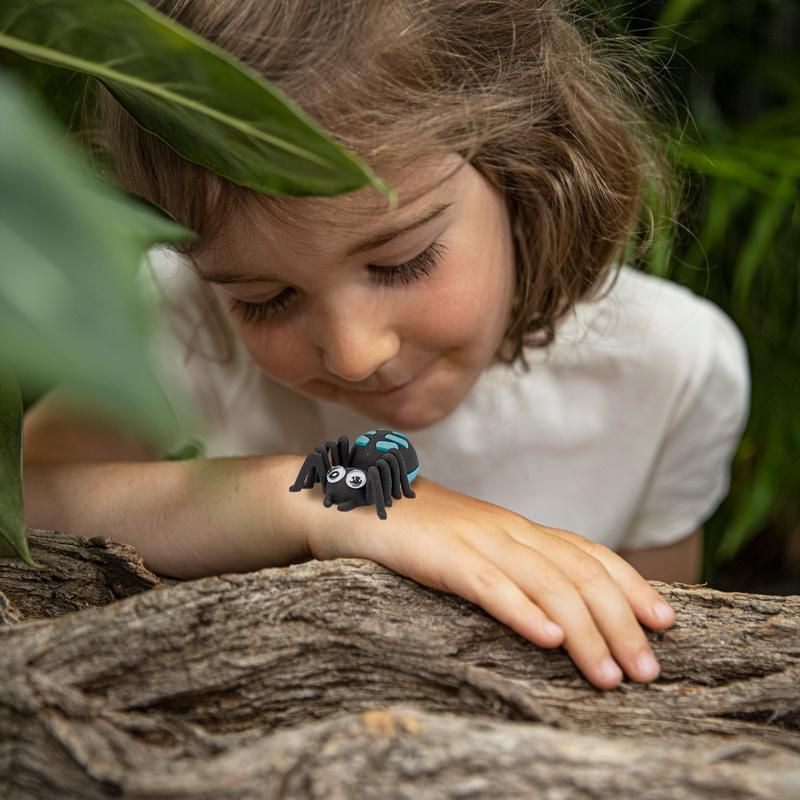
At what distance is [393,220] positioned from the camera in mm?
630

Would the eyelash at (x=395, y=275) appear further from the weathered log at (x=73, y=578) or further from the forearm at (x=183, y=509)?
the weathered log at (x=73, y=578)

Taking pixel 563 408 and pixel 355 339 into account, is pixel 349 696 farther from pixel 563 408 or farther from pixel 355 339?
pixel 563 408

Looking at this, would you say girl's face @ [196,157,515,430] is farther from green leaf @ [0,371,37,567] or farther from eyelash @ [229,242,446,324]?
green leaf @ [0,371,37,567]

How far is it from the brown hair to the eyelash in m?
0.07

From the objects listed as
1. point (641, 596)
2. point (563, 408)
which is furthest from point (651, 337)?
point (641, 596)

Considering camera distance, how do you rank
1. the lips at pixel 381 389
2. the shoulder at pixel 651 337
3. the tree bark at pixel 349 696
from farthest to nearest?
1. the shoulder at pixel 651 337
2. the lips at pixel 381 389
3. the tree bark at pixel 349 696

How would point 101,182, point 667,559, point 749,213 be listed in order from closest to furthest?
1. point 101,182
2. point 667,559
3. point 749,213

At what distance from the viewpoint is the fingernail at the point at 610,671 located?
1.54 ft

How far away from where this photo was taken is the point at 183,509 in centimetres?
71

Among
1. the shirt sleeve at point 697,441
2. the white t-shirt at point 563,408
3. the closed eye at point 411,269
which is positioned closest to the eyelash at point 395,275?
the closed eye at point 411,269

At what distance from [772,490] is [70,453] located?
3.03ft

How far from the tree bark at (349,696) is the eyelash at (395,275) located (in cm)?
22

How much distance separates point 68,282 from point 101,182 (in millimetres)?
161

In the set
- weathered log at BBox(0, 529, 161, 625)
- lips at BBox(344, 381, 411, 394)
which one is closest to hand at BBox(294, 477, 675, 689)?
weathered log at BBox(0, 529, 161, 625)
